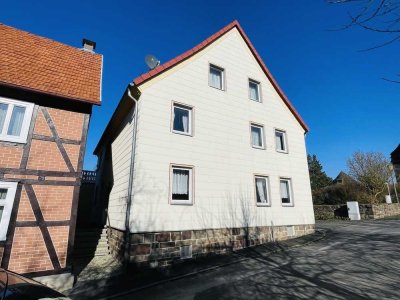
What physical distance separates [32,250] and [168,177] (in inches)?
199

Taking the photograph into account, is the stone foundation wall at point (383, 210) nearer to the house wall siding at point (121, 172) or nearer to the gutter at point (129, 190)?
the house wall siding at point (121, 172)

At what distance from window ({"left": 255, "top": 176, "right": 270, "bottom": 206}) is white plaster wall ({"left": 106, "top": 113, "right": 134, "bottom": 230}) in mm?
6939

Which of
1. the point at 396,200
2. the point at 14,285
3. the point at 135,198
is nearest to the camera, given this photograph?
the point at 14,285

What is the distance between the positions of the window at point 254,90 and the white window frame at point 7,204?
1255 centimetres

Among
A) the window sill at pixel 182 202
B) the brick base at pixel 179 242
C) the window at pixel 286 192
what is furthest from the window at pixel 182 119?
the window at pixel 286 192

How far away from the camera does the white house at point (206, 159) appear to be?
31.7ft

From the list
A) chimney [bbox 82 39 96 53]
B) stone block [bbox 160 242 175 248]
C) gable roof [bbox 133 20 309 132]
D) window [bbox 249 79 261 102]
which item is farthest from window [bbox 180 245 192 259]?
chimney [bbox 82 39 96 53]

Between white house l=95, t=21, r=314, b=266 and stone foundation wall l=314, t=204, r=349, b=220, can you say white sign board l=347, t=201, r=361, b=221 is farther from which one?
white house l=95, t=21, r=314, b=266

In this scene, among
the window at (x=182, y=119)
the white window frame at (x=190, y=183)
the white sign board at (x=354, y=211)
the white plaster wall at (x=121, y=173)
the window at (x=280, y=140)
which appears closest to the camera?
the white window frame at (x=190, y=183)

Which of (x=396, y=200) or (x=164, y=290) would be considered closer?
(x=164, y=290)

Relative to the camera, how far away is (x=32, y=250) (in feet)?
24.1

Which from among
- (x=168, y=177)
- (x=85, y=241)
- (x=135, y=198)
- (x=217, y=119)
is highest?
(x=217, y=119)

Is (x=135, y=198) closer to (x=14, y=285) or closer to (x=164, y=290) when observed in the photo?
(x=164, y=290)

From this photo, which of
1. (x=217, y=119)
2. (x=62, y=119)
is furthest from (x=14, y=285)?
(x=217, y=119)
